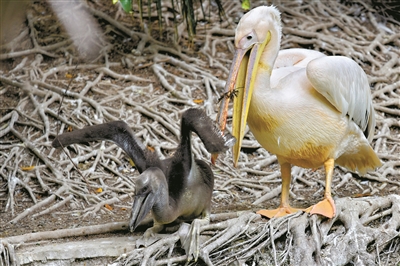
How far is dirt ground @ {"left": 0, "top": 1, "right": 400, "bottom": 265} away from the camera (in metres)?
5.83

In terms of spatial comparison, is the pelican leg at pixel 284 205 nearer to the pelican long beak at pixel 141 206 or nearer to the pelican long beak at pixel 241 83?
the pelican long beak at pixel 241 83

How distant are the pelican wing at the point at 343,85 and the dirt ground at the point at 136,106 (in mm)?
613

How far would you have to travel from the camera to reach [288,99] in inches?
172

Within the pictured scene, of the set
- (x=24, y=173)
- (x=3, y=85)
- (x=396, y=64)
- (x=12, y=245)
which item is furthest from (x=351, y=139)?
(x=3, y=85)

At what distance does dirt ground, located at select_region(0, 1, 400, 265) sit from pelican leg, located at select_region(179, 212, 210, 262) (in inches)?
3.6

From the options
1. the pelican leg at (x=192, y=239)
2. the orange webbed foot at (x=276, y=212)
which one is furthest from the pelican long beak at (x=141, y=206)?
the orange webbed foot at (x=276, y=212)

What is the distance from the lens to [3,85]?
25.1 feet

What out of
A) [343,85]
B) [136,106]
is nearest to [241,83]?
[343,85]

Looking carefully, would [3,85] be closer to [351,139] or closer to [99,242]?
[99,242]

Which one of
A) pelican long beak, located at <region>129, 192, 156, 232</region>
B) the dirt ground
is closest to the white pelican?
the dirt ground

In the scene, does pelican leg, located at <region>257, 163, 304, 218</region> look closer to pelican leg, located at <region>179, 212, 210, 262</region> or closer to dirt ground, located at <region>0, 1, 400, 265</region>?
dirt ground, located at <region>0, 1, 400, 265</region>

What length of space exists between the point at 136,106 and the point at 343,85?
3202 mm

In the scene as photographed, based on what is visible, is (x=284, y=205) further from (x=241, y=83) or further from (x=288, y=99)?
(x=241, y=83)

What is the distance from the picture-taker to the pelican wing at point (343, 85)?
170 inches
